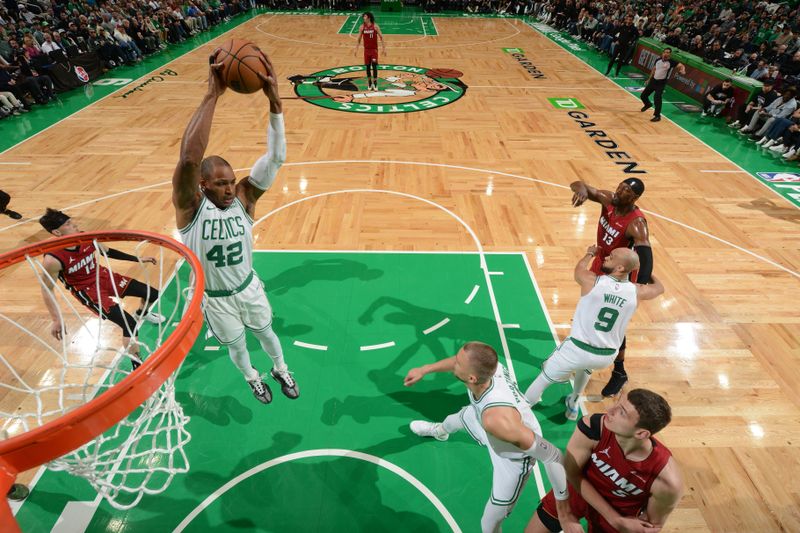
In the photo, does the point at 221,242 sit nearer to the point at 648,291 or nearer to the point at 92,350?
the point at 92,350

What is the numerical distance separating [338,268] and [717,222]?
618 cm

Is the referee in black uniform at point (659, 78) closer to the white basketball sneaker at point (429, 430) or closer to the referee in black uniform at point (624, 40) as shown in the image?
the referee in black uniform at point (624, 40)

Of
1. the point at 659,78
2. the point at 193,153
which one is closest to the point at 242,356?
the point at 193,153

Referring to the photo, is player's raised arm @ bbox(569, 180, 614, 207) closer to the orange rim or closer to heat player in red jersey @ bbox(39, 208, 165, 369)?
the orange rim

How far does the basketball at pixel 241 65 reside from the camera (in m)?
3.18

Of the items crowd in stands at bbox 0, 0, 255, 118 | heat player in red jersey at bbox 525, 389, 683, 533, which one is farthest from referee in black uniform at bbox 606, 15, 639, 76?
crowd in stands at bbox 0, 0, 255, 118

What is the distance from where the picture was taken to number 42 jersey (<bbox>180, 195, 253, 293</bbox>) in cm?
314

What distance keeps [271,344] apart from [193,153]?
1862 mm

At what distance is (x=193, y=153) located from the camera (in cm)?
264

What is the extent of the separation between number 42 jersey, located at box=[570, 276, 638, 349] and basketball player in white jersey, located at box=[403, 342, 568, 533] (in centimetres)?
95

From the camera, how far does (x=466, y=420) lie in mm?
3344

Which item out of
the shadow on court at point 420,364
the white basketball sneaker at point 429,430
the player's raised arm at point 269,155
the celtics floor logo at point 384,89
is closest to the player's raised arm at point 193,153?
the player's raised arm at point 269,155

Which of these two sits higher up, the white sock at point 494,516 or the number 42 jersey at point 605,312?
the number 42 jersey at point 605,312

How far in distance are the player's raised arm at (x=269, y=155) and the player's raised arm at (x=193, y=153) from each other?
329 mm
